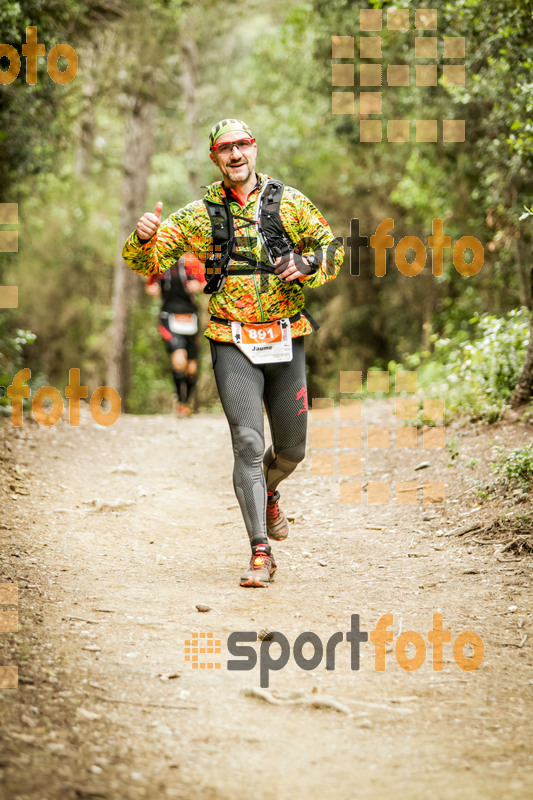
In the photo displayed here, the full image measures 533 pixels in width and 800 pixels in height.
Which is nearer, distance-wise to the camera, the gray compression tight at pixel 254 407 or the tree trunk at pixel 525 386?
the gray compression tight at pixel 254 407

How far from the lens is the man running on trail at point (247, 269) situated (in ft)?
15.9

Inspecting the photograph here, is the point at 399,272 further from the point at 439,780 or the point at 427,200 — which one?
the point at 439,780

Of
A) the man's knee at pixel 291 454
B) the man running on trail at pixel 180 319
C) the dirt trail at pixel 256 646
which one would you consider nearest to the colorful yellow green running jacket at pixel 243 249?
the man's knee at pixel 291 454

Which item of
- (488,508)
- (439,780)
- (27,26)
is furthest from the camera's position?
(27,26)

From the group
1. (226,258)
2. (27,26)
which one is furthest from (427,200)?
(226,258)

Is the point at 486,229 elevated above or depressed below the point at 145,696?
above

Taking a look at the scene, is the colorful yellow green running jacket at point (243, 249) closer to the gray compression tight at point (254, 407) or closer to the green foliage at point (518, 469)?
the gray compression tight at point (254, 407)

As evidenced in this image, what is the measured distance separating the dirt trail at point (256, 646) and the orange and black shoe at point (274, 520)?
0.81 ft

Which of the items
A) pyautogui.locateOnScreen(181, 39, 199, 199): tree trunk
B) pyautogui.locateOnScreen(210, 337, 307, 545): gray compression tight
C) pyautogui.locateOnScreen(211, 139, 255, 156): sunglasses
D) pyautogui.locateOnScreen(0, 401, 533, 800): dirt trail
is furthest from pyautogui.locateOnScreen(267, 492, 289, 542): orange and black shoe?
pyautogui.locateOnScreen(181, 39, 199, 199): tree trunk

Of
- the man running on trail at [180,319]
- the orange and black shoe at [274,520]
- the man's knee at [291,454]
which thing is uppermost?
the man running on trail at [180,319]

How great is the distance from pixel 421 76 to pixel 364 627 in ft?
33.4

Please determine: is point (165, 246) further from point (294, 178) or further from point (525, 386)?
point (294, 178)

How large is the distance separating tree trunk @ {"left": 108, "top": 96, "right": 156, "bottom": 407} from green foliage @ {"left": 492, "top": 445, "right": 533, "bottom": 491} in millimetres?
12792

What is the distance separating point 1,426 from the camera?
9523 millimetres
